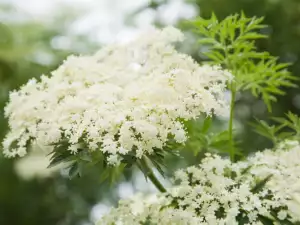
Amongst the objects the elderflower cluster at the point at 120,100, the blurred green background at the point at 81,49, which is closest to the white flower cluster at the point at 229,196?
the elderflower cluster at the point at 120,100

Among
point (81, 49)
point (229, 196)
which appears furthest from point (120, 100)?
point (81, 49)

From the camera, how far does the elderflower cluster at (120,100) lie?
0.62 metres

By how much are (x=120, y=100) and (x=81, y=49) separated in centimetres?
88

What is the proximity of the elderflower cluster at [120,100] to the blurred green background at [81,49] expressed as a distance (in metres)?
0.50

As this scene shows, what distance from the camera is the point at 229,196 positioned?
0.66 m

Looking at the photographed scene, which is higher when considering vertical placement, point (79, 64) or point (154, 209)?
point (79, 64)

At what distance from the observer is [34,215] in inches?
64.1

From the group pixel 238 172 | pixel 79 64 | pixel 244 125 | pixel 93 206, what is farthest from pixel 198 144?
pixel 93 206

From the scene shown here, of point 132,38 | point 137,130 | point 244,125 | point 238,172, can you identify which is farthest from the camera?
point 244,125

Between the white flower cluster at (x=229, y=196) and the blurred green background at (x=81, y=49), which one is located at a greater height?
the blurred green background at (x=81, y=49)

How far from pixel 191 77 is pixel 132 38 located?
0.61ft

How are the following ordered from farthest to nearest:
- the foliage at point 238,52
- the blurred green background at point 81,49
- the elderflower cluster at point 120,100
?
the blurred green background at point 81,49 → the foliage at point 238,52 → the elderflower cluster at point 120,100

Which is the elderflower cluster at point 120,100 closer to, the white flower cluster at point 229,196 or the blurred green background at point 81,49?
the white flower cluster at point 229,196

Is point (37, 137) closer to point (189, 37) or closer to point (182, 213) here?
point (182, 213)
